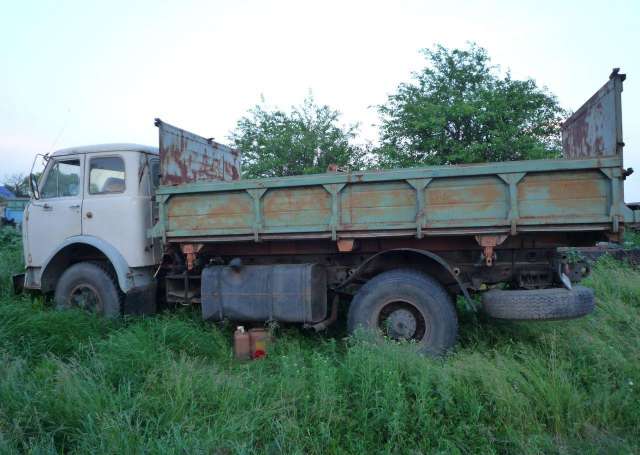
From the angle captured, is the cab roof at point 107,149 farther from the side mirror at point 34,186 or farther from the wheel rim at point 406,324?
the wheel rim at point 406,324

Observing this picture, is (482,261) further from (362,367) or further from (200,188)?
(200,188)

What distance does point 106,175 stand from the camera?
17.9ft

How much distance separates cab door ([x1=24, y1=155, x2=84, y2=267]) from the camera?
17.9 ft

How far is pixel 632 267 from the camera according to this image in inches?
286

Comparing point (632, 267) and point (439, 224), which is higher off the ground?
point (439, 224)

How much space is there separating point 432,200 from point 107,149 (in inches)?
152

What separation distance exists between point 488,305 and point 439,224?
0.84 m

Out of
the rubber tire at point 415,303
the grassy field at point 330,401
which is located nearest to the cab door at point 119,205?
the grassy field at point 330,401

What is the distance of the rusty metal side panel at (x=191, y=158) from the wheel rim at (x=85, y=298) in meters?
1.60

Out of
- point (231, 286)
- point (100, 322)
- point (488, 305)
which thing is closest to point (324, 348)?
point (231, 286)

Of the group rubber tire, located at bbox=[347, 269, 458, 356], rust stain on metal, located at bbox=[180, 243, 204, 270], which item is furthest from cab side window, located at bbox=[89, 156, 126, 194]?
rubber tire, located at bbox=[347, 269, 458, 356]

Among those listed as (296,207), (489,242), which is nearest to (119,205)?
(296,207)

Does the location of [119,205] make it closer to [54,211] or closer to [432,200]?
[54,211]

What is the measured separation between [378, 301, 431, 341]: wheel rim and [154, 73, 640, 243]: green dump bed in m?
0.73
